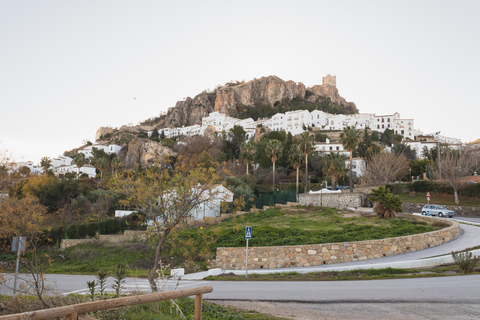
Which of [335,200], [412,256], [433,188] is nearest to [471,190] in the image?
[433,188]

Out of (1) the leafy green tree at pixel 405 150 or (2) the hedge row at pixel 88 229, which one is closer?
(2) the hedge row at pixel 88 229

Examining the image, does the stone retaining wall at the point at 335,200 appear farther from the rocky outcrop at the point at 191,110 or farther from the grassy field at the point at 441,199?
the rocky outcrop at the point at 191,110

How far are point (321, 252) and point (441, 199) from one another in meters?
33.7

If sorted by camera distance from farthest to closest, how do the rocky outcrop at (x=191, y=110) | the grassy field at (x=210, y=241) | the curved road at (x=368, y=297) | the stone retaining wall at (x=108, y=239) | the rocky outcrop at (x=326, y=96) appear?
1. the rocky outcrop at (x=326, y=96)
2. the rocky outcrop at (x=191, y=110)
3. the stone retaining wall at (x=108, y=239)
4. the grassy field at (x=210, y=241)
5. the curved road at (x=368, y=297)

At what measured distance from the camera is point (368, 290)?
11.7m

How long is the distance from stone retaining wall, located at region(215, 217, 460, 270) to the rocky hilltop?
144m

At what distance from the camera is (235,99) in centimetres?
17188

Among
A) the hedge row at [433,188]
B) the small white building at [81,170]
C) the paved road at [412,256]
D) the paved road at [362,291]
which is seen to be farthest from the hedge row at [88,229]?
the small white building at [81,170]

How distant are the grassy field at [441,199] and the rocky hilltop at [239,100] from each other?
395 ft

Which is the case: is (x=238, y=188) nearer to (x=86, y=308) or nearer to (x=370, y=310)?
(x=370, y=310)

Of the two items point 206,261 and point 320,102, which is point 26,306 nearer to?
point 206,261

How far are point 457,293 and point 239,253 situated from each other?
12987 millimetres

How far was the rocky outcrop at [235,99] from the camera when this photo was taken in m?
168

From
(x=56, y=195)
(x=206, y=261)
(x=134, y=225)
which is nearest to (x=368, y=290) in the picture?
(x=206, y=261)
